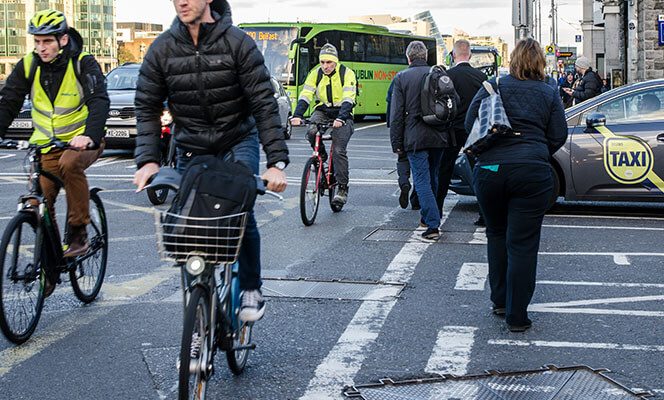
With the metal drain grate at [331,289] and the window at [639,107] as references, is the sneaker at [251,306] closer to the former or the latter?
the metal drain grate at [331,289]

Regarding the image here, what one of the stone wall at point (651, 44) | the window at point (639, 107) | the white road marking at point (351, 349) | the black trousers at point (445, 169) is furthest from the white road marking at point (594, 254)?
the stone wall at point (651, 44)

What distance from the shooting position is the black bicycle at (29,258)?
5.32 meters

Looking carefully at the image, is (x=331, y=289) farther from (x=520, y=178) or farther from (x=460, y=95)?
(x=460, y=95)

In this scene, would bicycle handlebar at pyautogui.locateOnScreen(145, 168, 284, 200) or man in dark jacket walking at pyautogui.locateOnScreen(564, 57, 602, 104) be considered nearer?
bicycle handlebar at pyautogui.locateOnScreen(145, 168, 284, 200)

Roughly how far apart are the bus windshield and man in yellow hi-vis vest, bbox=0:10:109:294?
82.9ft

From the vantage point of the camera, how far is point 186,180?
3896 mm

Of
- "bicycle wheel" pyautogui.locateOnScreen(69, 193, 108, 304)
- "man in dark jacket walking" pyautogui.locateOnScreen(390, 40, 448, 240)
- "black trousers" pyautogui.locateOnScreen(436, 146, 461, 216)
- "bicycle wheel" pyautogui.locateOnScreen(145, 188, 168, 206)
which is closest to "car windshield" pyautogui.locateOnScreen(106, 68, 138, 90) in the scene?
"bicycle wheel" pyautogui.locateOnScreen(145, 188, 168, 206)

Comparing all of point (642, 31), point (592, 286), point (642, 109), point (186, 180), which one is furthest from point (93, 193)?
point (642, 31)

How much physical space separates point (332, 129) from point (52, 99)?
501 centimetres

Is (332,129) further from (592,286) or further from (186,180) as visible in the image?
(186,180)

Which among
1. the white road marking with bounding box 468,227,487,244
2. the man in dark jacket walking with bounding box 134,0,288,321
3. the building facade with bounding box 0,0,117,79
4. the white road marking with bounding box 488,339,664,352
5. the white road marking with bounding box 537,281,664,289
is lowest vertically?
the white road marking with bounding box 488,339,664,352

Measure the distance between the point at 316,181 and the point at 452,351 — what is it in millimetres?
5096

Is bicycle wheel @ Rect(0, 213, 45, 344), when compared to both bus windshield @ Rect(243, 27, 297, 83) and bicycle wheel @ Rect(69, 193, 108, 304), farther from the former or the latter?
bus windshield @ Rect(243, 27, 297, 83)

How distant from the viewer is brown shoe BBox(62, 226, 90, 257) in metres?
6.08
